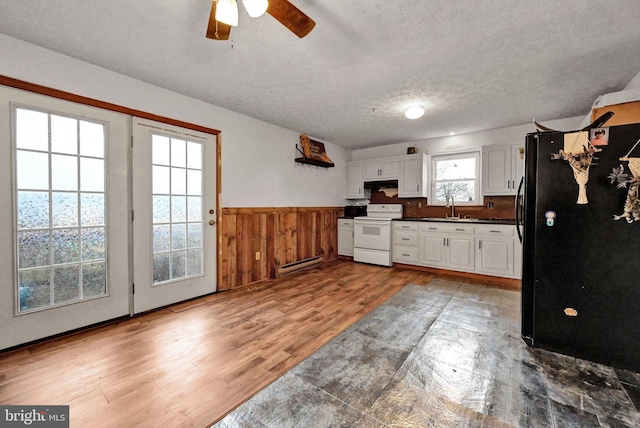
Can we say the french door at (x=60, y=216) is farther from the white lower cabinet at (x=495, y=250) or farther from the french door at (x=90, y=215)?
the white lower cabinet at (x=495, y=250)

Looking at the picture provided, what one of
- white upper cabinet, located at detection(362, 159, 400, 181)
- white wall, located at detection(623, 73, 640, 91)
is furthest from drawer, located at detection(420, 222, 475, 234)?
white wall, located at detection(623, 73, 640, 91)

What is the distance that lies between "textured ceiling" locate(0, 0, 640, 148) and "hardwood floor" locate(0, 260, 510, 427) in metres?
2.40

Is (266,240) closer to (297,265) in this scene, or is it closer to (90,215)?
(297,265)

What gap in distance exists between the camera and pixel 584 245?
6.27 feet

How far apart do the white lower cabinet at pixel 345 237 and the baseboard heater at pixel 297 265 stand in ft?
2.07

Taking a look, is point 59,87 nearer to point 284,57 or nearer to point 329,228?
point 284,57

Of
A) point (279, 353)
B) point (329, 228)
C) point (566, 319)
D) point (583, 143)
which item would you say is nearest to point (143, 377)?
point (279, 353)

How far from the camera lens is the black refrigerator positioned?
1.79m

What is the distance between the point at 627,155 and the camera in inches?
69.7

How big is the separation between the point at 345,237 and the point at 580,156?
12.9 ft

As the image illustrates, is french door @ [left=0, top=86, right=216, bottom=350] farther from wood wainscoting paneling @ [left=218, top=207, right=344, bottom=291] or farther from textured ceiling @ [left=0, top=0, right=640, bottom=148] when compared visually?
textured ceiling @ [left=0, top=0, right=640, bottom=148]

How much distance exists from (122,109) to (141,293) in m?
1.86

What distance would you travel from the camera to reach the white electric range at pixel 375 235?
15.6 feet

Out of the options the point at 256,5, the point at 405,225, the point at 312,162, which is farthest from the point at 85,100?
the point at 405,225
